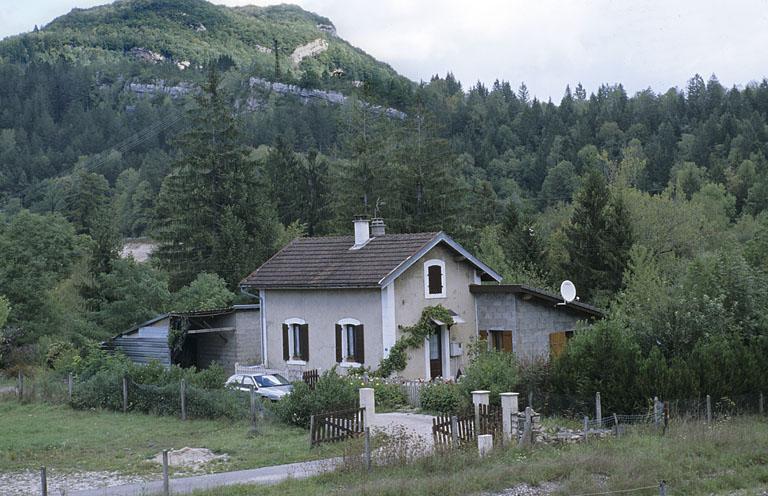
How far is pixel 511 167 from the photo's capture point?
134 m

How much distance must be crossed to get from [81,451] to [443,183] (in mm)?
41623

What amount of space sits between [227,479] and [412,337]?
15.7m

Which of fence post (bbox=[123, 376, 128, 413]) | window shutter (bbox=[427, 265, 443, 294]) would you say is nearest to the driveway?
fence post (bbox=[123, 376, 128, 413])

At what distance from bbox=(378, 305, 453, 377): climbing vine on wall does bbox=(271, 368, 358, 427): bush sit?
25.0 ft

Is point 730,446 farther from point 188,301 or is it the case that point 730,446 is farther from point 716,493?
point 188,301

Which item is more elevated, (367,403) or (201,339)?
(201,339)

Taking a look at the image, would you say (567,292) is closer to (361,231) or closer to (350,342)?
(361,231)

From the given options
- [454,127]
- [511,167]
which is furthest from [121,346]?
[454,127]

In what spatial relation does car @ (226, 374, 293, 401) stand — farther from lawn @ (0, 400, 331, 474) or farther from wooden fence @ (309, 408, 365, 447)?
wooden fence @ (309, 408, 365, 447)

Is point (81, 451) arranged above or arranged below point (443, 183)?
below

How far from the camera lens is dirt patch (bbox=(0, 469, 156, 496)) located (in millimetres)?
16906

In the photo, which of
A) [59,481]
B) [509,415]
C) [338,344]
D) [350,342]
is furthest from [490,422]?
[338,344]

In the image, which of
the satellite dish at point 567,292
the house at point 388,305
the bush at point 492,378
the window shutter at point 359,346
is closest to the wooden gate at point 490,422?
the bush at point 492,378

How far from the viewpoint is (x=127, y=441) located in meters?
22.3
